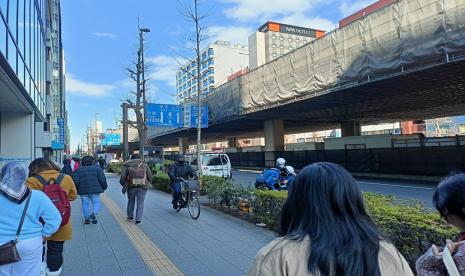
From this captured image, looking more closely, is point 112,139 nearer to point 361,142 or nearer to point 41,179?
point 361,142

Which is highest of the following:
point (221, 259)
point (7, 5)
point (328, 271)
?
point (7, 5)

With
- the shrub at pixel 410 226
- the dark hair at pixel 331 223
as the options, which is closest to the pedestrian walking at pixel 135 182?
the shrub at pixel 410 226

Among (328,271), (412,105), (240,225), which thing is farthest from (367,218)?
(412,105)

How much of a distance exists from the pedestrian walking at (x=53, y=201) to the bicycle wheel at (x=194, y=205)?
4.90m

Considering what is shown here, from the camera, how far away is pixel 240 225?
8750 millimetres

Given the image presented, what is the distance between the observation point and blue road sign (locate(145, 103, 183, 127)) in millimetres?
27094

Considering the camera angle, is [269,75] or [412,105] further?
[412,105]

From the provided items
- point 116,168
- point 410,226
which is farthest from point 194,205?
point 116,168

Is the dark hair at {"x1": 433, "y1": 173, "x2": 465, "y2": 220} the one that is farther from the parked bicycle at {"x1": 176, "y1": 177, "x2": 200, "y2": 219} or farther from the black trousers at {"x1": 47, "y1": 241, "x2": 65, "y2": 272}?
the parked bicycle at {"x1": 176, "y1": 177, "x2": 200, "y2": 219}

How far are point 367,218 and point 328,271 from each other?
30 cm

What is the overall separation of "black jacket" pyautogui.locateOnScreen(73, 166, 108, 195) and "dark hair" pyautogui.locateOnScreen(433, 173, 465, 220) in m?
8.29

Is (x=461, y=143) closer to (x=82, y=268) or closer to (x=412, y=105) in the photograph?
(x=412, y=105)

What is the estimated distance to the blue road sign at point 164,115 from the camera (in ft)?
88.9

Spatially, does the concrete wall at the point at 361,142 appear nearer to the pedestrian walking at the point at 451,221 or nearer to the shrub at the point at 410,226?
the shrub at the point at 410,226
